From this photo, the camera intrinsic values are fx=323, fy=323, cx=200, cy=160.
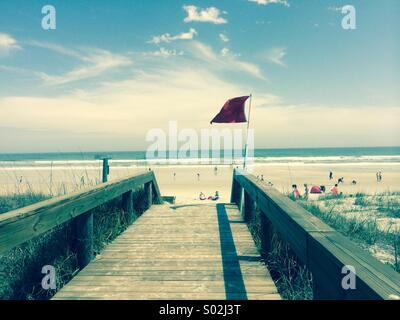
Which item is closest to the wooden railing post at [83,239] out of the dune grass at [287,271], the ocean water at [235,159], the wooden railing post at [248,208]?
the dune grass at [287,271]

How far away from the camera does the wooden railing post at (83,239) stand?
3822 mm

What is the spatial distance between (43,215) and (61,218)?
13.4 inches

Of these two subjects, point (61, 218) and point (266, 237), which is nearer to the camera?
point (61, 218)

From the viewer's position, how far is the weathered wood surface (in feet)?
7.68

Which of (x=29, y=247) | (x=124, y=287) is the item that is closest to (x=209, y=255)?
(x=124, y=287)

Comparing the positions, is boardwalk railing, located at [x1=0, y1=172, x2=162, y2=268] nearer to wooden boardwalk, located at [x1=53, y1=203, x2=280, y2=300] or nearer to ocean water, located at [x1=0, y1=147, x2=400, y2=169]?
wooden boardwalk, located at [x1=53, y1=203, x2=280, y2=300]

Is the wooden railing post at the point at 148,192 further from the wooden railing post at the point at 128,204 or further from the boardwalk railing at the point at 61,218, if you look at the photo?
the boardwalk railing at the point at 61,218

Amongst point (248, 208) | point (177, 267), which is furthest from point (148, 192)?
point (177, 267)

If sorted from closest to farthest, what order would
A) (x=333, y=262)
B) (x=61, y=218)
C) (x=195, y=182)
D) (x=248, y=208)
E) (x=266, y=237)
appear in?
(x=333, y=262), (x=61, y=218), (x=266, y=237), (x=248, y=208), (x=195, y=182)

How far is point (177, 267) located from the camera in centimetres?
385

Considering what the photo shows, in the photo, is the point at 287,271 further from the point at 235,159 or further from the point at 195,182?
the point at 235,159

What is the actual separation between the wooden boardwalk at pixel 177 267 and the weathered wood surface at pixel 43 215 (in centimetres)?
72

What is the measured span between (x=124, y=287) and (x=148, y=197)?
15.9 ft

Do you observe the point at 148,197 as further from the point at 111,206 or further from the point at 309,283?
the point at 309,283
